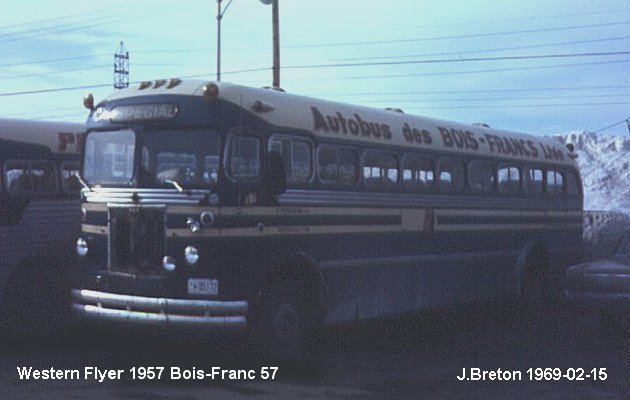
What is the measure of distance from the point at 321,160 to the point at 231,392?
3313mm

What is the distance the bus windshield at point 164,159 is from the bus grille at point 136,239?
1.08 ft

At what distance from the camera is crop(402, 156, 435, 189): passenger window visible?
13.7 m

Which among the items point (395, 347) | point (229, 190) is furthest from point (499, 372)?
point (229, 190)

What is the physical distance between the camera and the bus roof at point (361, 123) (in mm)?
10898

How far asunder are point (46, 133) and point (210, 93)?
10.7 feet

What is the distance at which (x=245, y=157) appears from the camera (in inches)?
422

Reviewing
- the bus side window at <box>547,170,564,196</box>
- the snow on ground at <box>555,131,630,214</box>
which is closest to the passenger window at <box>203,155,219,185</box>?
the bus side window at <box>547,170,564,196</box>

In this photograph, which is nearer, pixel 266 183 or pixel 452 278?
pixel 266 183

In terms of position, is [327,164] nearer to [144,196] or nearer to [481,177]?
[144,196]

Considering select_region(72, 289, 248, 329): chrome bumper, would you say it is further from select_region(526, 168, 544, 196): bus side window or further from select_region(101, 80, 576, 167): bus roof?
select_region(526, 168, 544, 196): bus side window

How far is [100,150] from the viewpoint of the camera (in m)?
11.4

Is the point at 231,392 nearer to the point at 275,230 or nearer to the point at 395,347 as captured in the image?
the point at 275,230

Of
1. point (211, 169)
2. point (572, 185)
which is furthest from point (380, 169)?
point (572, 185)

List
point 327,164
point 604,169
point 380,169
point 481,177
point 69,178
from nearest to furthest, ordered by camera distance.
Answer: point 327,164
point 69,178
point 380,169
point 481,177
point 604,169
